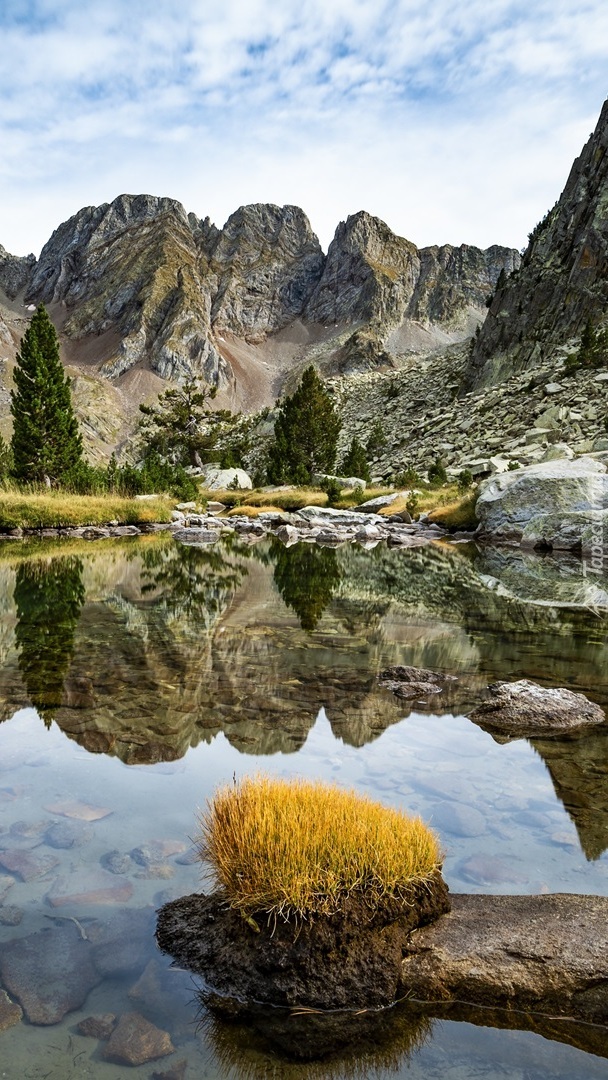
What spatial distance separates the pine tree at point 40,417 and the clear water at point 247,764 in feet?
108

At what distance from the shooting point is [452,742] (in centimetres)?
696

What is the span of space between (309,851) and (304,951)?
0.49 m

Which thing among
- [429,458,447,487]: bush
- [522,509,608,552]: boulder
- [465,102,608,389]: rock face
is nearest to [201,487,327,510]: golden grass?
[429,458,447,487]: bush

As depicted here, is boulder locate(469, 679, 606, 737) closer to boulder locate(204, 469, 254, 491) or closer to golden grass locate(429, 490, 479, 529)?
golden grass locate(429, 490, 479, 529)

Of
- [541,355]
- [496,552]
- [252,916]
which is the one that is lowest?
[496,552]

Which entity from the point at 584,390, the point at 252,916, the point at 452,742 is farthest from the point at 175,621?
the point at 584,390

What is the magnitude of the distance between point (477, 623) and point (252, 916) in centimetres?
1027

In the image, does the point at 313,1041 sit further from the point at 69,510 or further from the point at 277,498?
the point at 277,498

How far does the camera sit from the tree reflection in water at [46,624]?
8.55m

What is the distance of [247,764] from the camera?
6.30m

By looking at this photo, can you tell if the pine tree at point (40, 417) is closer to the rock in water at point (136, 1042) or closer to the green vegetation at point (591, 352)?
the green vegetation at point (591, 352)

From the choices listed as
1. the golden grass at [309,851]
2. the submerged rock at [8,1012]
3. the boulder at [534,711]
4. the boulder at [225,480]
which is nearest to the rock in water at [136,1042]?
the submerged rock at [8,1012]

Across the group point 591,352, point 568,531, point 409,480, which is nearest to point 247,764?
point 568,531

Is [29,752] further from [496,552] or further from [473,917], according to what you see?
[496,552]
